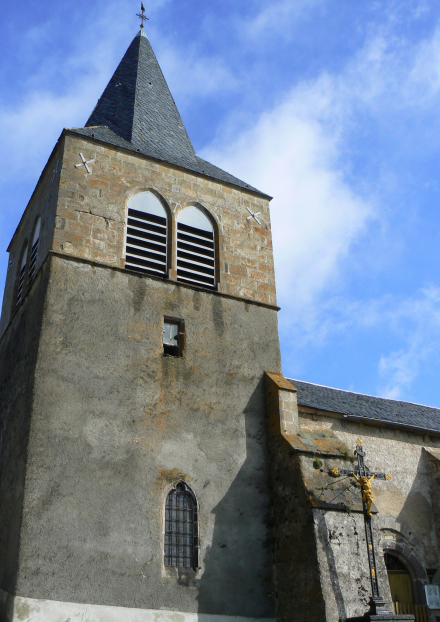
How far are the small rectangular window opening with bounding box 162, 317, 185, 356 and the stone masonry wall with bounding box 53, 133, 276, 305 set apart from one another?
1.08 m

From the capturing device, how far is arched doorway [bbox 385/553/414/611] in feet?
43.6

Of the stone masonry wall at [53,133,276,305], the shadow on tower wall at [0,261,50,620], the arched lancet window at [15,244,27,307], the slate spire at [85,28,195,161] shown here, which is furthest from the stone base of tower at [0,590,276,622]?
the slate spire at [85,28,195,161]

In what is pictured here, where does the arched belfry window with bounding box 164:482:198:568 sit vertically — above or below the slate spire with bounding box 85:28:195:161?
below

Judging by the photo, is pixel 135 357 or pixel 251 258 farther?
pixel 251 258

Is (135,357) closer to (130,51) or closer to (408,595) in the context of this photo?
(408,595)

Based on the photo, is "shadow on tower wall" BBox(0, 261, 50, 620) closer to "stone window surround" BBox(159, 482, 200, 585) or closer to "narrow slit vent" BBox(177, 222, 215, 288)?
"stone window surround" BBox(159, 482, 200, 585)

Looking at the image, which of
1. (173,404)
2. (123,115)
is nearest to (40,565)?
(173,404)

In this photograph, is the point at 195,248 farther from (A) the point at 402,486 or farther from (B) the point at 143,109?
(A) the point at 402,486

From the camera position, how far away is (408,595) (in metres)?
13.4

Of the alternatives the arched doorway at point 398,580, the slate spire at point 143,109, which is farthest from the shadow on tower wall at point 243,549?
the slate spire at point 143,109

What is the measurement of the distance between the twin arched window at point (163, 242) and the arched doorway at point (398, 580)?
7.49 meters

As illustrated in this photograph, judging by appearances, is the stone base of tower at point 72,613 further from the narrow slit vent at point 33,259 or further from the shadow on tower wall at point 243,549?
the narrow slit vent at point 33,259

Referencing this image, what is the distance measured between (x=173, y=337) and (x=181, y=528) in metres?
3.54

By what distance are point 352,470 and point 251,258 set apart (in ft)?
17.5
